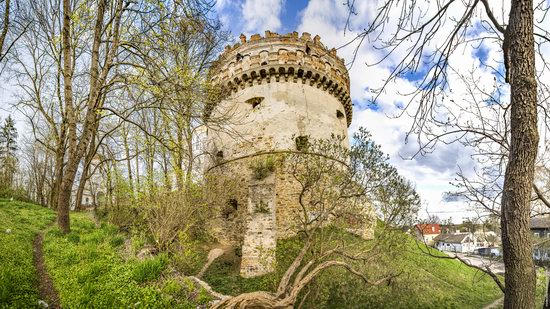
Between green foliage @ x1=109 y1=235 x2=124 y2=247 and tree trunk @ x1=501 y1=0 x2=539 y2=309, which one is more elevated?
tree trunk @ x1=501 y1=0 x2=539 y2=309

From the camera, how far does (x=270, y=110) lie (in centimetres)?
1406

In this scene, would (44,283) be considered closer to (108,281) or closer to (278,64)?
(108,281)

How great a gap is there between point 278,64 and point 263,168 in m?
5.38

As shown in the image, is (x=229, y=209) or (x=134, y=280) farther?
(x=229, y=209)

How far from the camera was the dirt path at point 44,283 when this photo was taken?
4.43 metres

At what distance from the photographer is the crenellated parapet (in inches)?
566

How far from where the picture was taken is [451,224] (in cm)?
749

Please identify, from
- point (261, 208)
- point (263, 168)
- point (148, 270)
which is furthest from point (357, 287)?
point (148, 270)

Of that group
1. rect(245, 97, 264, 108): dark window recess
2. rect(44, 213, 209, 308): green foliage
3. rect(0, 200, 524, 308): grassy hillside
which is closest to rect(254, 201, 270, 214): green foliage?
rect(0, 200, 524, 308): grassy hillside

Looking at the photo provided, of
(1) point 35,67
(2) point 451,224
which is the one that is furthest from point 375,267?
(1) point 35,67

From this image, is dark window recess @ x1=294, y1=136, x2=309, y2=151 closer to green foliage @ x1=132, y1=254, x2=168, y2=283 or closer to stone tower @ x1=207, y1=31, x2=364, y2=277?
stone tower @ x1=207, y1=31, x2=364, y2=277

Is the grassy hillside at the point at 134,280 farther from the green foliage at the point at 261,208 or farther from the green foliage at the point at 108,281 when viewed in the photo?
the green foliage at the point at 261,208

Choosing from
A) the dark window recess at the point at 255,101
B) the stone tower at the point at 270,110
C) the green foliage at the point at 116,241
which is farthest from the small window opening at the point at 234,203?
the green foliage at the point at 116,241

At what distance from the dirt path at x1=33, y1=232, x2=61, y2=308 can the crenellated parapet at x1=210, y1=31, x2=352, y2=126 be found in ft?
35.6
